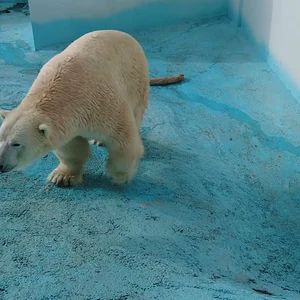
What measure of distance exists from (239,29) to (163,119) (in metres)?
1.50

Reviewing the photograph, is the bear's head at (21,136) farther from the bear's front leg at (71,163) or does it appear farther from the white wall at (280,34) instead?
the white wall at (280,34)

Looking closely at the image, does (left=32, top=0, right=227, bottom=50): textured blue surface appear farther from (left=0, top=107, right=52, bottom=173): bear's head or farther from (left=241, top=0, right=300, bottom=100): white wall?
(left=0, top=107, right=52, bottom=173): bear's head

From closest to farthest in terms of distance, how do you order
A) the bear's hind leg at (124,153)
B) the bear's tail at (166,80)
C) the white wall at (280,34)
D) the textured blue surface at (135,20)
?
1. the bear's hind leg at (124,153)
2. the white wall at (280,34)
3. the bear's tail at (166,80)
4. the textured blue surface at (135,20)

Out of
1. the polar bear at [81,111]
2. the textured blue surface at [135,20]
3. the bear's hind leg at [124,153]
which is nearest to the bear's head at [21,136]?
the polar bear at [81,111]

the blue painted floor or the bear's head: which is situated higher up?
the bear's head

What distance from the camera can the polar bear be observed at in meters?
1.48

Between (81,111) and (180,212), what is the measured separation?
22.5 inches

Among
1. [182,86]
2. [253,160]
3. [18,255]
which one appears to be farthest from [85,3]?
[18,255]

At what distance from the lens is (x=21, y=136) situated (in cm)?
145

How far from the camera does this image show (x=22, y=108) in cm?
152

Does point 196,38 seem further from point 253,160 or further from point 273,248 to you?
point 273,248

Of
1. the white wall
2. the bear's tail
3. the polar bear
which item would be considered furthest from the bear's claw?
the white wall

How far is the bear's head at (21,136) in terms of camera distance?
1.46 m

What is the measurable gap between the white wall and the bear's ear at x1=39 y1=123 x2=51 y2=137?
169cm
